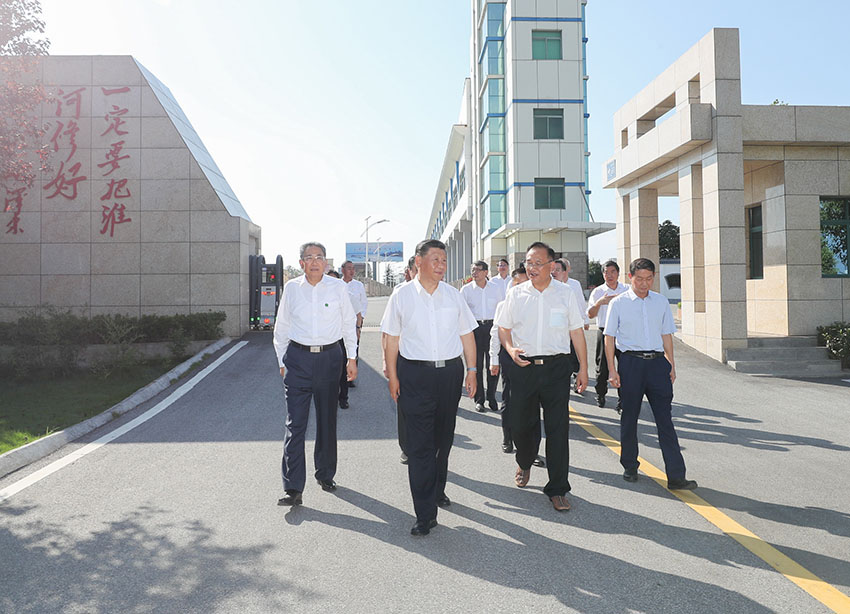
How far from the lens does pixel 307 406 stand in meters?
5.04

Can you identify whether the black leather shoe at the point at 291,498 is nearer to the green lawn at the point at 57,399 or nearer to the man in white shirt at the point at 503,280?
the green lawn at the point at 57,399

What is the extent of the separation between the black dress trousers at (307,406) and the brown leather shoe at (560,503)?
177cm

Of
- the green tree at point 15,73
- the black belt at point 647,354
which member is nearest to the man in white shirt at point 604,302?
the black belt at point 647,354

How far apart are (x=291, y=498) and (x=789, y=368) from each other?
10476 millimetres

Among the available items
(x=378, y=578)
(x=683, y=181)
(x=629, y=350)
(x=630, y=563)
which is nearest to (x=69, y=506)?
(x=378, y=578)

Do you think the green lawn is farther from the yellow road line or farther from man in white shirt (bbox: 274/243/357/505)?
the yellow road line

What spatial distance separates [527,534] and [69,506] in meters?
3.39

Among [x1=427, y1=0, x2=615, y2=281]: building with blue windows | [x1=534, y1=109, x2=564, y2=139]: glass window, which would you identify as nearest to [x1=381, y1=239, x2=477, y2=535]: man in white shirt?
[x1=427, y1=0, x2=615, y2=281]: building with blue windows

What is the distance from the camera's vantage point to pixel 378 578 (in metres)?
3.51

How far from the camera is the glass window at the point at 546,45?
1344 inches

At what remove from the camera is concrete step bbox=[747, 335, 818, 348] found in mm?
12594

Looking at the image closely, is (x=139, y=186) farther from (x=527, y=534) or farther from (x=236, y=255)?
(x=527, y=534)

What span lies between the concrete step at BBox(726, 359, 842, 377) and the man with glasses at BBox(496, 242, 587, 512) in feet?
27.4

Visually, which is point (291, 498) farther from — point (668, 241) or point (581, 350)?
point (668, 241)
